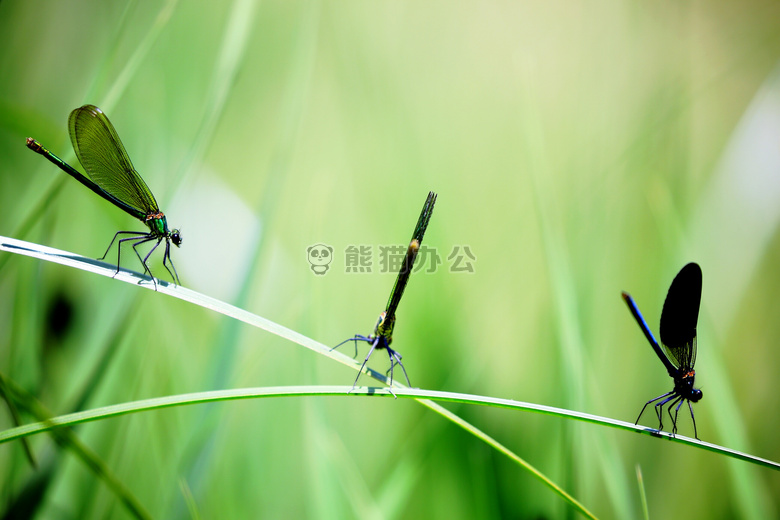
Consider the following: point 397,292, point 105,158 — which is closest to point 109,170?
point 105,158

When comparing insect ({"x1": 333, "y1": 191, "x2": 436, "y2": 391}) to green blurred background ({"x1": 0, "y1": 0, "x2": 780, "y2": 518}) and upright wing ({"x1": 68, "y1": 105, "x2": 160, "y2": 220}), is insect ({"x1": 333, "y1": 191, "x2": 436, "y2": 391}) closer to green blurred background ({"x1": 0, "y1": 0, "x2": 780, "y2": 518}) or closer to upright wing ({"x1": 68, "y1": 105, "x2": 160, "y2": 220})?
green blurred background ({"x1": 0, "y1": 0, "x2": 780, "y2": 518})

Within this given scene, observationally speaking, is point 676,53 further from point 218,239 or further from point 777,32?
point 218,239

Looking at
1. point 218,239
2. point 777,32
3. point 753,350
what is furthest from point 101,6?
point 777,32

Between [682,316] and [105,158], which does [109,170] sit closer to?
[105,158]

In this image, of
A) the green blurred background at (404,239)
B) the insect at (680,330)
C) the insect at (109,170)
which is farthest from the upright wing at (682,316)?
the insect at (109,170)

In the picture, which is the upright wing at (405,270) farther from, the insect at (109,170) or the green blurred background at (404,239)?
the insect at (109,170)

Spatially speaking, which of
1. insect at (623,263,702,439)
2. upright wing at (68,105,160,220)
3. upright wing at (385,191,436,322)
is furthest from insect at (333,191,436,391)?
upright wing at (68,105,160,220)
